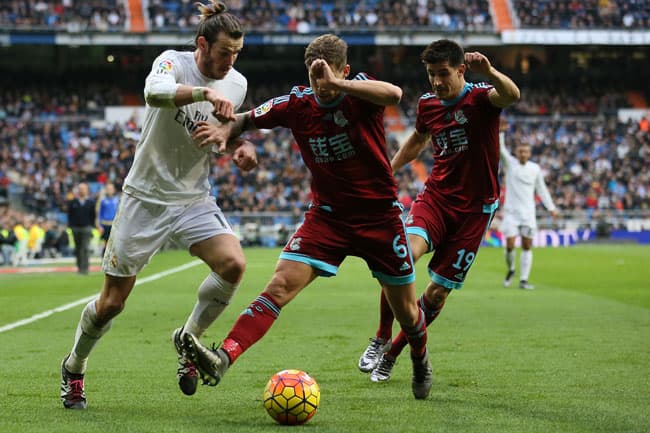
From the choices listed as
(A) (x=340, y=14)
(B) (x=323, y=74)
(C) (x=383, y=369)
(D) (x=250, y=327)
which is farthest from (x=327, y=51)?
(A) (x=340, y=14)

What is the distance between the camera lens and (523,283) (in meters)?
18.1

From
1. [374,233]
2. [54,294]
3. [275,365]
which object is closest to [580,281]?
[54,294]

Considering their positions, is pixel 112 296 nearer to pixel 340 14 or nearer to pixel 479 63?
pixel 479 63

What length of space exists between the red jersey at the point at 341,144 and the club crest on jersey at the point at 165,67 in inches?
24.8

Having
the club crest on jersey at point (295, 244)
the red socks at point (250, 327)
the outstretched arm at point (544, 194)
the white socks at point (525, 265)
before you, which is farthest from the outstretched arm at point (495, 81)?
the white socks at point (525, 265)

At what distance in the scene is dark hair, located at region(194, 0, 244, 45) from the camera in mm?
6352

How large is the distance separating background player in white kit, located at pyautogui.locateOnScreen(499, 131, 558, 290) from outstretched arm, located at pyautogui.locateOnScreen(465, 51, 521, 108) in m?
10.4

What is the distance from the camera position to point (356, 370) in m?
8.38

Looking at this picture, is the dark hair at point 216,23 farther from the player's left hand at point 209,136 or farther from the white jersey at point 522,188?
the white jersey at point 522,188

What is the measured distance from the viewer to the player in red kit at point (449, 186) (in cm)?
785

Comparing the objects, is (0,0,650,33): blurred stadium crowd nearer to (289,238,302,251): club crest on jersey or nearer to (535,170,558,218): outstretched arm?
(535,170,558,218): outstretched arm

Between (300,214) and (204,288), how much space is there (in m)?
33.8

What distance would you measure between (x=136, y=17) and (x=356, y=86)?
45181 mm

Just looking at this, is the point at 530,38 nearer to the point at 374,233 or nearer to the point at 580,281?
the point at 580,281
